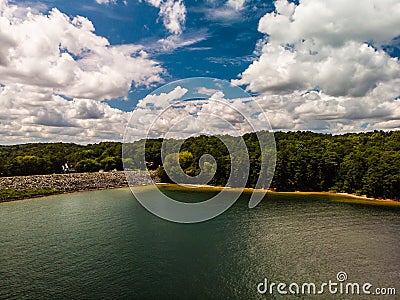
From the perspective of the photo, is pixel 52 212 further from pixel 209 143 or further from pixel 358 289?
pixel 209 143

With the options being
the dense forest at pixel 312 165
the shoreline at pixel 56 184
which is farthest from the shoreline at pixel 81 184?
the dense forest at pixel 312 165

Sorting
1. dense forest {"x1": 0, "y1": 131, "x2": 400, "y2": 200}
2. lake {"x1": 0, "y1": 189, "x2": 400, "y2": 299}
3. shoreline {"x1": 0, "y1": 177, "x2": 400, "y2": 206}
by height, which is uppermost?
dense forest {"x1": 0, "y1": 131, "x2": 400, "y2": 200}

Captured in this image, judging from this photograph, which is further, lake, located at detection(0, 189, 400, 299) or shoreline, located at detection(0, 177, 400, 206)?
shoreline, located at detection(0, 177, 400, 206)

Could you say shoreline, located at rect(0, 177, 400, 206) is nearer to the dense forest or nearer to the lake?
the dense forest

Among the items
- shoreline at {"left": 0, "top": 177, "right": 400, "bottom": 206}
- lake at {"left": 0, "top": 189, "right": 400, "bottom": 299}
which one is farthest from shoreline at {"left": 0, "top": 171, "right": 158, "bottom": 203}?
lake at {"left": 0, "top": 189, "right": 400, "bottom": 299}

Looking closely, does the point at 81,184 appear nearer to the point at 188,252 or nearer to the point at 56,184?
the point at 56,184

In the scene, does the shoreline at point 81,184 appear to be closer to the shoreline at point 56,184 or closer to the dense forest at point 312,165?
the shoreline at point 56,184

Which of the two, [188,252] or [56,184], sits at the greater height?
[56,184]

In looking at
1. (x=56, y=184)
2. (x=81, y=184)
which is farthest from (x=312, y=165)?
(x=56, y=184)


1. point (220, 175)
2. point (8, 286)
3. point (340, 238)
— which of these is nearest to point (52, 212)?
point (8, 286)
